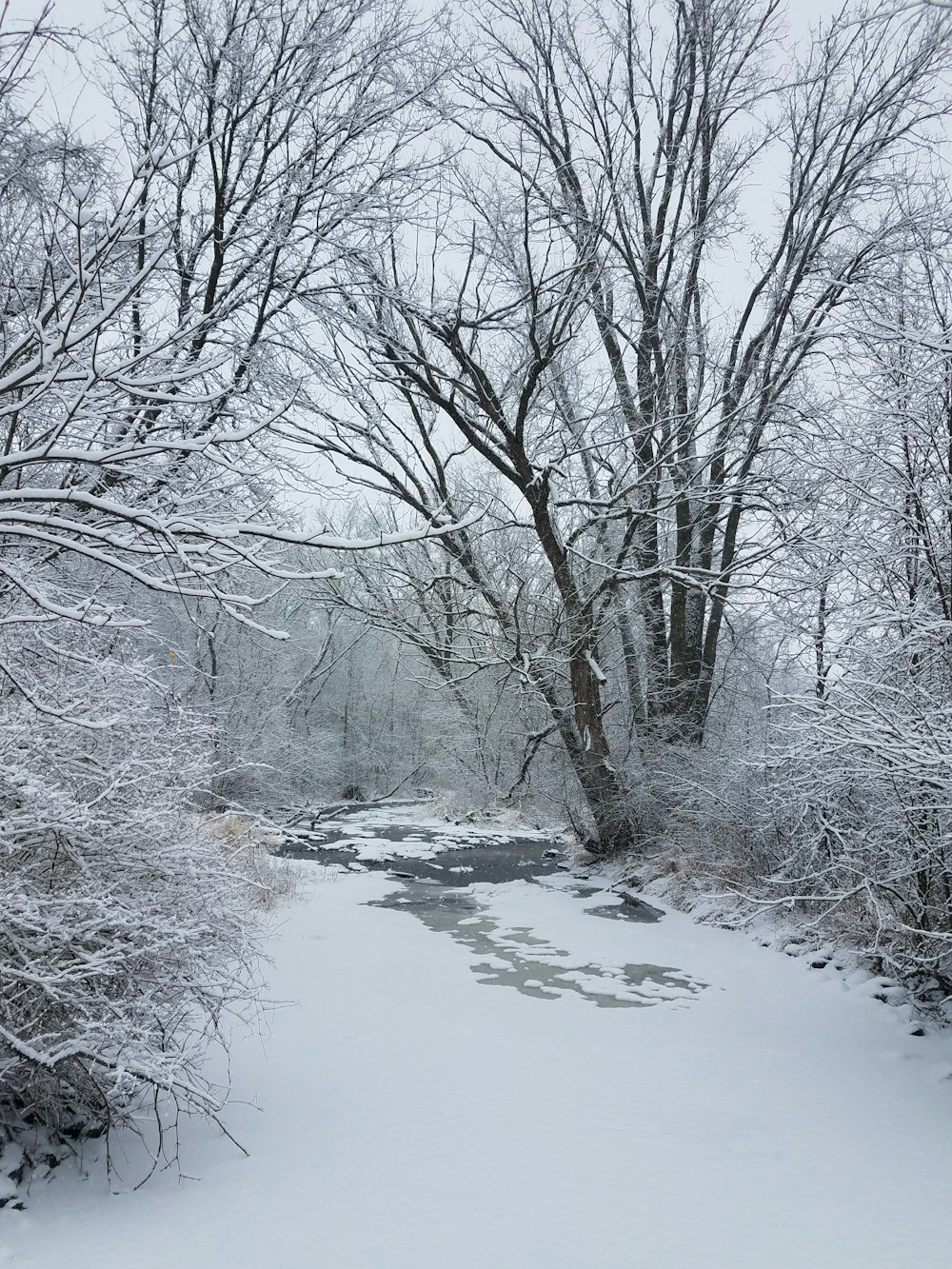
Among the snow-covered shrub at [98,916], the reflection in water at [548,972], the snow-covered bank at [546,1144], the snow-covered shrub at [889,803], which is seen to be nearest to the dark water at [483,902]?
the reflection in water at [548,972]

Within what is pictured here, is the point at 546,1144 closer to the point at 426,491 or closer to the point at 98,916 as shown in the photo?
the point at 98,916

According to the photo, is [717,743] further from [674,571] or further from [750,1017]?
[750,1017]

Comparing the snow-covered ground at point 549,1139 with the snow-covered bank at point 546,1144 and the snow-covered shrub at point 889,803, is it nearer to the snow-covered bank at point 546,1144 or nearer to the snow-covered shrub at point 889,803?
the snow-covered bank at point 546,1144

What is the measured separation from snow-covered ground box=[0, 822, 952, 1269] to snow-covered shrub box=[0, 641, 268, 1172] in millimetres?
461

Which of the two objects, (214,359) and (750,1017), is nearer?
(214,359)

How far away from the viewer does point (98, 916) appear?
3.38 metres

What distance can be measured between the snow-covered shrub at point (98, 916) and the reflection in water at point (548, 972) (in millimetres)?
3116

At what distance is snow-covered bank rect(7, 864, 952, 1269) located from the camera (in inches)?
119

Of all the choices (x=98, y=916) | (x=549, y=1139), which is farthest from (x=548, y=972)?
(x=98, y=916)

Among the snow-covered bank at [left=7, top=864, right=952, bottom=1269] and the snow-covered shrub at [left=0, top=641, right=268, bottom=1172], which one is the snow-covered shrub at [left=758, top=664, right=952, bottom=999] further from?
the snow-covered shrub at [left=0, top=641, right=268, bottom=1172]

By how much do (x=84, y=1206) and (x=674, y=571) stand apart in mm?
8513

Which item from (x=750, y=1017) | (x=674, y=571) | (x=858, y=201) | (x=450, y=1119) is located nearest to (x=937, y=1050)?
(x=750, y=1017)

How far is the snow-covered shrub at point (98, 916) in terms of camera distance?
3.19m

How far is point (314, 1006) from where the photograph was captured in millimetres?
5742
